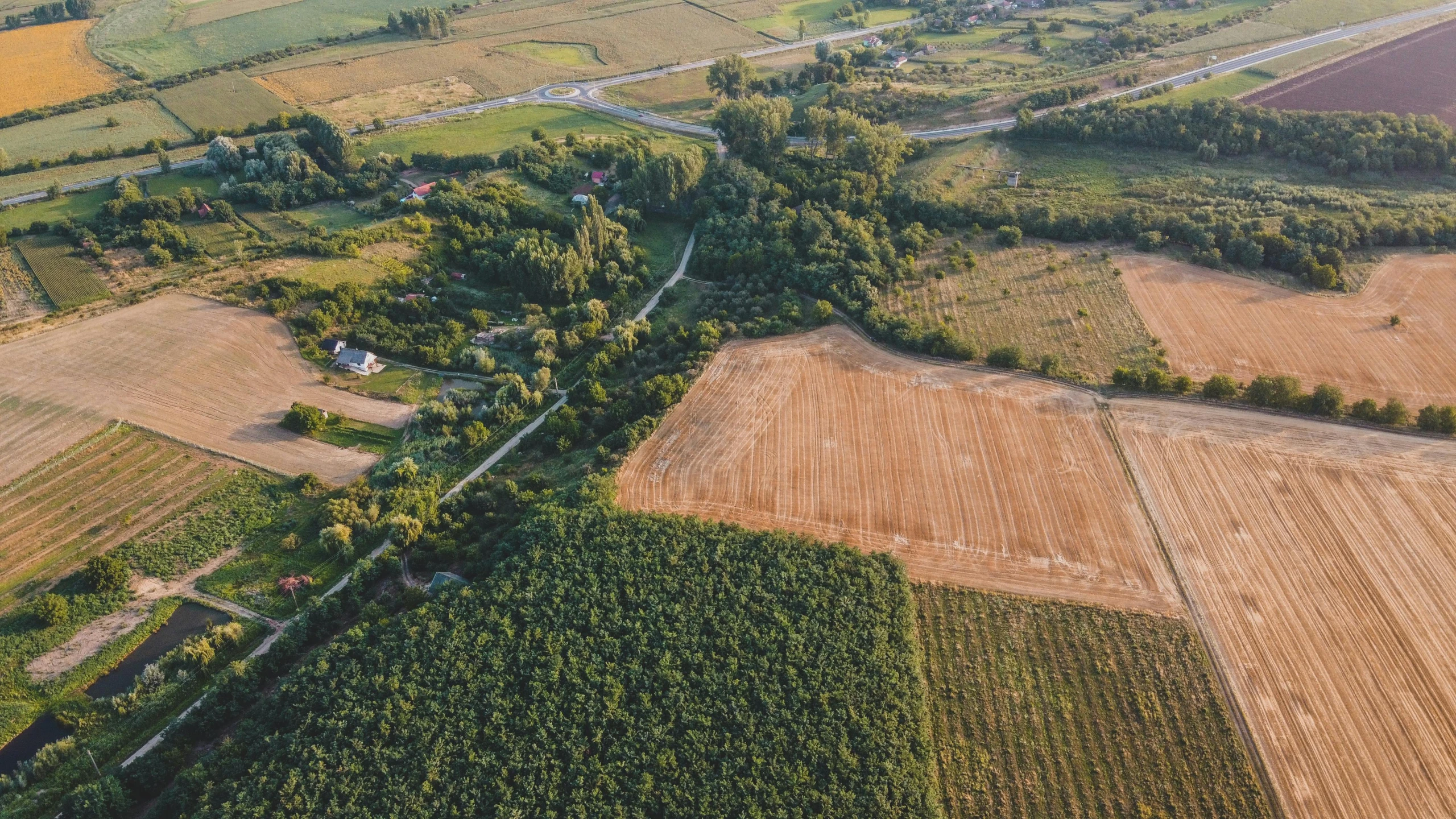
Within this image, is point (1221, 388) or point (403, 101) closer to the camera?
point (1221, 388)

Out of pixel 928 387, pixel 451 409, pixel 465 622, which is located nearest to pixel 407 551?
pixel 465 622

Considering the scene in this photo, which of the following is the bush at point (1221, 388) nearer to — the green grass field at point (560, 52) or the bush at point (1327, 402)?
the bush at point (1327, 402)

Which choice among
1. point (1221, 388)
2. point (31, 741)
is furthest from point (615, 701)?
point (1221, 388)

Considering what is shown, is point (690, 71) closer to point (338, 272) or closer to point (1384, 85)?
point (338, 272)

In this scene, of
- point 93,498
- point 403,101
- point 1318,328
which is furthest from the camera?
point 403,101

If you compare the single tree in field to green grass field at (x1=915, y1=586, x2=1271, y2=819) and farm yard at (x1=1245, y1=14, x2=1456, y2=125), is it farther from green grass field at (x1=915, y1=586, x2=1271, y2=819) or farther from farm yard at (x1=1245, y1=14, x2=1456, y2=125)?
green grass field at (x1=915, y1=586, x2=1271, y2=819)

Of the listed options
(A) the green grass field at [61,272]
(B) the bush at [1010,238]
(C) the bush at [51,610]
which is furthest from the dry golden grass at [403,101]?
(C) the bush at [51,610]
